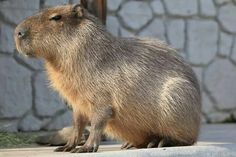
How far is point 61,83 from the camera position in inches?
144

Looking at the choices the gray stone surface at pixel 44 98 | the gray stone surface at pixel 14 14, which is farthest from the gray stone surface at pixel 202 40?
the gray stone surface at pixel 14 14

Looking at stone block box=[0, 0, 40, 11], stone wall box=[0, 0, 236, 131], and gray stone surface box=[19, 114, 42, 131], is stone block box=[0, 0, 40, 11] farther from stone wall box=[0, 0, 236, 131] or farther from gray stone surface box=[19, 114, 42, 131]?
gray stone surface box=[19, 114, 42, 131]

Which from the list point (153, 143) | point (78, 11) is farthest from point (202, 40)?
point (78, 11)

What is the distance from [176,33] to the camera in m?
8.16

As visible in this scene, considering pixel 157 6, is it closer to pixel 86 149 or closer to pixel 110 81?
pixel 110 81

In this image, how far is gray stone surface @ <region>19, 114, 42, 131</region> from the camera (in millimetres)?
6793

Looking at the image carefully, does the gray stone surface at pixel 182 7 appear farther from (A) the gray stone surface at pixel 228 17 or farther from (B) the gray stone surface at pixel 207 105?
(B) the gray stone surface at pixel 207 105

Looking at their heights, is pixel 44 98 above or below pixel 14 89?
below

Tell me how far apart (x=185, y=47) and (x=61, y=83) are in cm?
471

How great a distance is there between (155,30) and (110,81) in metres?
4.41

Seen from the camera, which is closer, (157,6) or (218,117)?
(157,6)

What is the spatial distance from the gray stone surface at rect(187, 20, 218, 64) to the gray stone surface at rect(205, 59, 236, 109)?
15 centimetres

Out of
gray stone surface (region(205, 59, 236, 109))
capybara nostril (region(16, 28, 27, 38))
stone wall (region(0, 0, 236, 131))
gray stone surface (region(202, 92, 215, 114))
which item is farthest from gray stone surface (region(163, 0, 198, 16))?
capybara nostril (region(16, 28, 27, 38))

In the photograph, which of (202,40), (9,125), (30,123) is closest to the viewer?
(9,125)
